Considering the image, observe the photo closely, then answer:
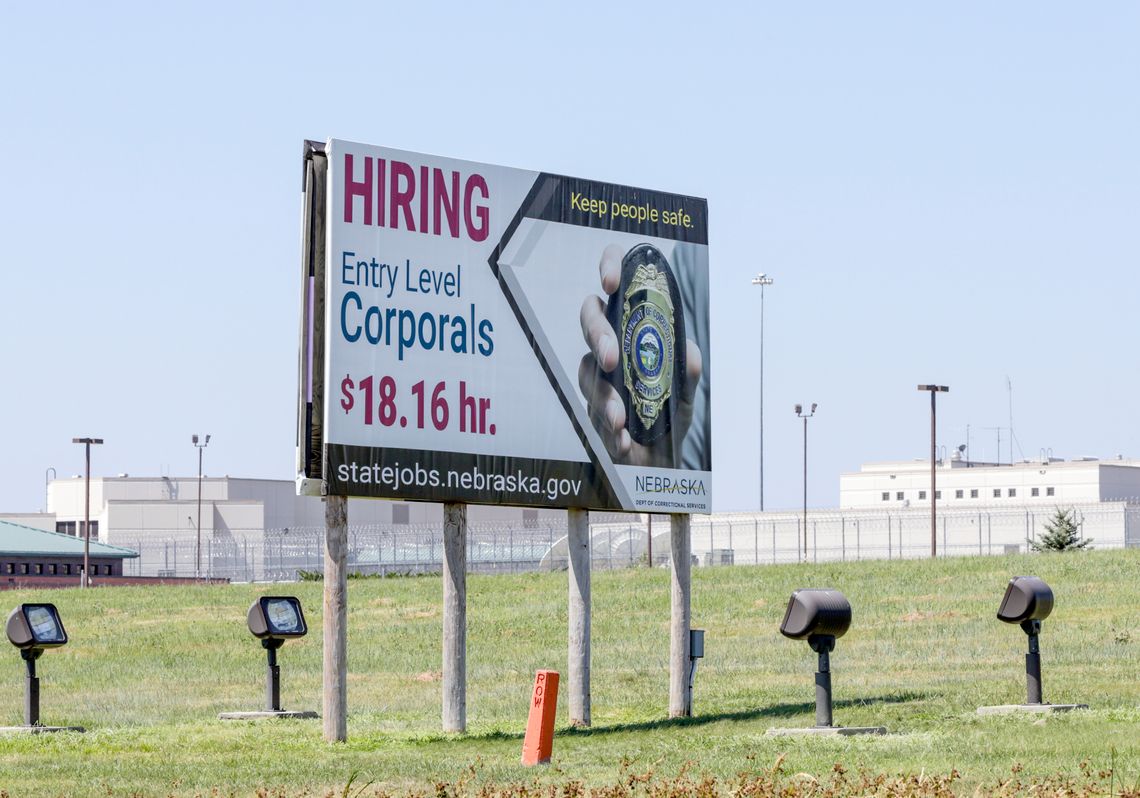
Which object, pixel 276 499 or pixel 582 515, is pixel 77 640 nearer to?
pixel 582 515

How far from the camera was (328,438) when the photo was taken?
1869cm

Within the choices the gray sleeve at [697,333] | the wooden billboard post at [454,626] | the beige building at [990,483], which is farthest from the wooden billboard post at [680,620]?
the beige building at [990,483]

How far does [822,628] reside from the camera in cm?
1684

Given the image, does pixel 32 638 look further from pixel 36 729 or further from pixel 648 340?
pixel 648 340

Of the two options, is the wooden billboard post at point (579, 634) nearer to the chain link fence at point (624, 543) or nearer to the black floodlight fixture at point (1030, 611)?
the black floodlight fixture at point (1030, 611)

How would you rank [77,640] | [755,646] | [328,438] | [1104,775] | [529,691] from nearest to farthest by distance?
[1104,775] → [328,438] → [529,691] → [755,646] → [77,640]

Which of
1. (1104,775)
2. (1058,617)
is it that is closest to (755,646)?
(1058,617)

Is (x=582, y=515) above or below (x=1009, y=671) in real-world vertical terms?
above

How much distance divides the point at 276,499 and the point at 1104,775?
10897 centimetres

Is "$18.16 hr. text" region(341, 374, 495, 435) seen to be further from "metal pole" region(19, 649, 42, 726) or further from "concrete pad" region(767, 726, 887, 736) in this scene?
"metal pole" region(19, 649, 42, 726)

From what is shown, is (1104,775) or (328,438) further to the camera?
(328,438)

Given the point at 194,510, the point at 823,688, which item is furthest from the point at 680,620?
the point at 194,510

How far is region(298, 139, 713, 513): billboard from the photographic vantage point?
746 inches


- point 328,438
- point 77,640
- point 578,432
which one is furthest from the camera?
point 77,640
